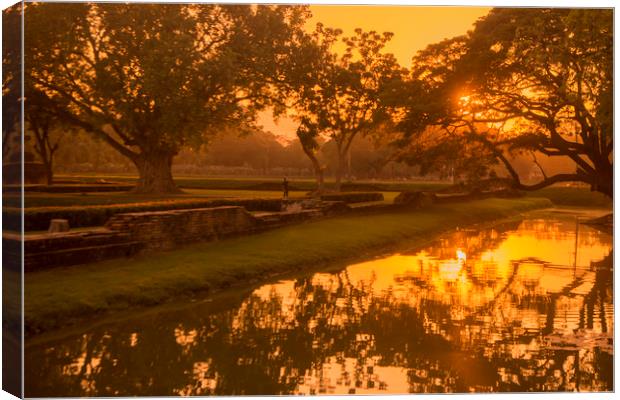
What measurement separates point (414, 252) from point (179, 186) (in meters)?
9.46

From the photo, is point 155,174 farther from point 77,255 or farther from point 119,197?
point 77,255

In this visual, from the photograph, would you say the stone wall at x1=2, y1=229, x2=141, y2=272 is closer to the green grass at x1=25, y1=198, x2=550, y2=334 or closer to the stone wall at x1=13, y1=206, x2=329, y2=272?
the stone wall at x1=13, y1=206, x2=329, y2=272

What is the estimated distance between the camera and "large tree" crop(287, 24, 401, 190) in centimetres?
2195

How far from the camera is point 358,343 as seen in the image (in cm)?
1169

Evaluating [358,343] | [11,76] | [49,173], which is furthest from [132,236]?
[358,343]

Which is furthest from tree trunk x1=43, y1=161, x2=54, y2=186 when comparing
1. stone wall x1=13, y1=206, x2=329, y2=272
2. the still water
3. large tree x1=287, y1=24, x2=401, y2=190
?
large tree x1=287, y1=24, x2=401, y2=190

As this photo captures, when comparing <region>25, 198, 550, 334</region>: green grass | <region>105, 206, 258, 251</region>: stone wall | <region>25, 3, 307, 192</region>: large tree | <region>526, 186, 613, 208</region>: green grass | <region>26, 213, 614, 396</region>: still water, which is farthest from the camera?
<region>526, 186, 613, 208</region>: green grass

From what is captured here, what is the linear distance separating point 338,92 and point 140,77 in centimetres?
1083

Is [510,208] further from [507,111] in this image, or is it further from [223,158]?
[223,158]

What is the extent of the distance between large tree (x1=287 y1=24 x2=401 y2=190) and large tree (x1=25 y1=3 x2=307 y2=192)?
65.9 inches

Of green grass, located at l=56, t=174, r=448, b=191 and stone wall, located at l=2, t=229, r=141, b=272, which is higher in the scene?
green grass, located at l=56, t=174, r=448, b=191

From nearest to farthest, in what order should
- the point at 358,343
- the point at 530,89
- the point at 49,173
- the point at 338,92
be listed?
the point at 358,343, the point at 49,173, the point at 530,89, the point at 338,92

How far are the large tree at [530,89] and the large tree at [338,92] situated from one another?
8.00ft

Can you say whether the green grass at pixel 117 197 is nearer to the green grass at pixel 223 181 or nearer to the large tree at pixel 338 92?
the green grass at pixel 223 181
